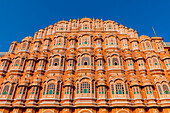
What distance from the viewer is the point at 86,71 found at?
2472cm

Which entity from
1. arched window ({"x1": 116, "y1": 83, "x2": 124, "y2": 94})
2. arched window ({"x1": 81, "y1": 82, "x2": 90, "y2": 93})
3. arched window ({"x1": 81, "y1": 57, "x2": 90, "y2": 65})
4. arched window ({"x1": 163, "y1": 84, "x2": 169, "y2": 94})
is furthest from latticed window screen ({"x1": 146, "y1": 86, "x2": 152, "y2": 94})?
arched window ({"x1": 81, "y1": 57, "x2": 90, "y2": 65})

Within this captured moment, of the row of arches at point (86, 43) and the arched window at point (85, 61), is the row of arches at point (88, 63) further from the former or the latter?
the row of arches at point (86, 43)

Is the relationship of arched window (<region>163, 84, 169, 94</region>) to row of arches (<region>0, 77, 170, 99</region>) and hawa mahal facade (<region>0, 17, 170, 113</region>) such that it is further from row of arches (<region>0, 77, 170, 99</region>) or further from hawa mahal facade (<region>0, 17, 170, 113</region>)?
hawa mahal facade (<region>0, 17, 170, 113</region>)

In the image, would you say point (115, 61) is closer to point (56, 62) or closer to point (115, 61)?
point (115, 61)

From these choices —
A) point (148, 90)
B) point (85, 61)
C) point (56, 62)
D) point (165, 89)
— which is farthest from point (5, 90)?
point (165, 89)

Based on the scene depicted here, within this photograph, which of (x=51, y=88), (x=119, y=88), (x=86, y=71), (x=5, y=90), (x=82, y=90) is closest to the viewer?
(x=82, y=90)

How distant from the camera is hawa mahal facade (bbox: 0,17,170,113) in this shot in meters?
21.1

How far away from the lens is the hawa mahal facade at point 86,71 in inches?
830

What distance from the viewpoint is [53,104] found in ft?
68.7

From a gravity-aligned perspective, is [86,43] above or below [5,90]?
above

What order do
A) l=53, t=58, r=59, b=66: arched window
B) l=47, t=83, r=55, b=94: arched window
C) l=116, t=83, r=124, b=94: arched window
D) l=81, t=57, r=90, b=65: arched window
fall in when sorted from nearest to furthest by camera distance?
l=116, t=83, r=124, b=94: arched window, l=47, t=83, r=55, b=94: arched window, l=81, t=57, r=90, b=65: arched window, l=53, t=58, r=59, b=66: arched window

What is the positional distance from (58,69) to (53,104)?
658 cm

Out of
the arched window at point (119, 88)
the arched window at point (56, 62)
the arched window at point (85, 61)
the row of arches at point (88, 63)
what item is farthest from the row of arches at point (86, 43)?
the arched window at point (119, 88)

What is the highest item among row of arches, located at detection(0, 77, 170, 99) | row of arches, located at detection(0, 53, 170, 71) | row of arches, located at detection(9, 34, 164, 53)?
row of arches, located at detection(9, 34, 164, 53)
